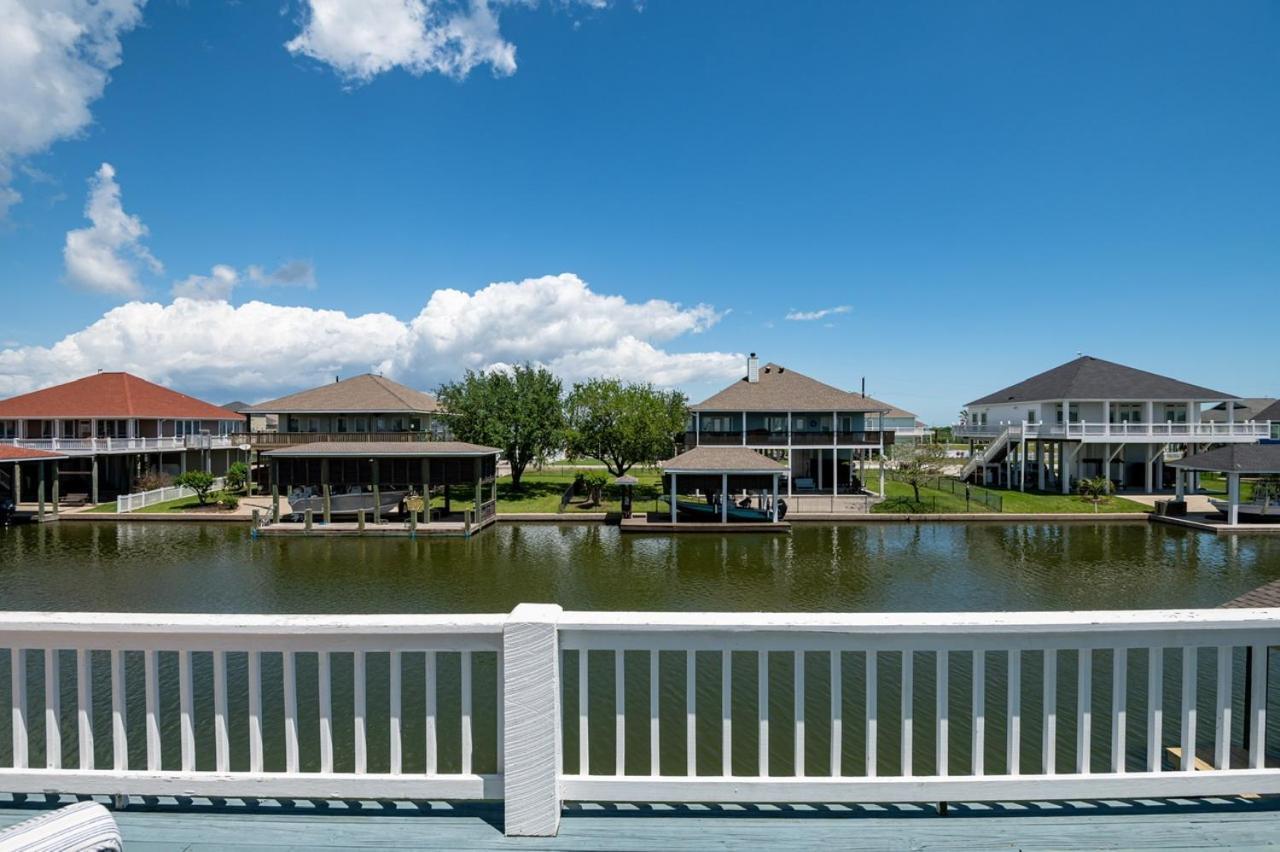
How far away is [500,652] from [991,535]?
89.2ft

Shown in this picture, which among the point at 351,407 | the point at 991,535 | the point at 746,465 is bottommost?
the point at 991,535

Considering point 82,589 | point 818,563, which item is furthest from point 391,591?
point 818,563

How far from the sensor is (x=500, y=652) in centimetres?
303

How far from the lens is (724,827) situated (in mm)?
3035

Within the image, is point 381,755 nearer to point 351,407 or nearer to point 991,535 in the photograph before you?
point 991,535

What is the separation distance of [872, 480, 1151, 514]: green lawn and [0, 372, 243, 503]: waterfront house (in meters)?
37.9

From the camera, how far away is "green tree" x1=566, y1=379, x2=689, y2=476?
37.3m

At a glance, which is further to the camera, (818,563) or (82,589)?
(818,563)

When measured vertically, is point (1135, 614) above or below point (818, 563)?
above

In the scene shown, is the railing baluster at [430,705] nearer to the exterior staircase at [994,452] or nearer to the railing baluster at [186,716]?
the railing baluster at [186,716]

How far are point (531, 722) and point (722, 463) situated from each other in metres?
25.0

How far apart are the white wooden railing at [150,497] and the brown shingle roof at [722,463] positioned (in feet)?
80.9

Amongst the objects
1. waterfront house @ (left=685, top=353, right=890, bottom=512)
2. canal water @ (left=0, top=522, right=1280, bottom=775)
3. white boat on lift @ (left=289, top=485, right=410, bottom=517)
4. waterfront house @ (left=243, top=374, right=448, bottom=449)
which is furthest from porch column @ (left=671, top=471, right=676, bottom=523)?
waterfront house @ (left=243, top=374, right=448, bottom=449)

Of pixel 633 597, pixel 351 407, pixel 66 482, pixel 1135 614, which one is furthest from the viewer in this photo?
pixel 351 407
